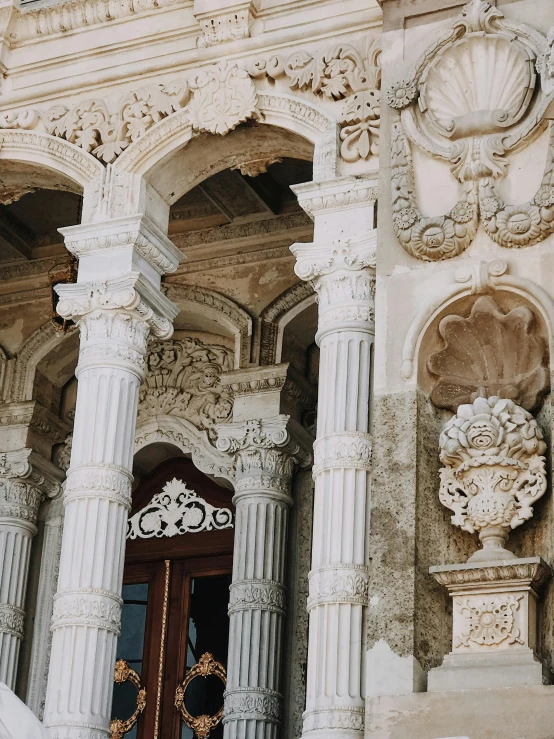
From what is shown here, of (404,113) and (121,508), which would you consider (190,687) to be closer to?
(121,508)

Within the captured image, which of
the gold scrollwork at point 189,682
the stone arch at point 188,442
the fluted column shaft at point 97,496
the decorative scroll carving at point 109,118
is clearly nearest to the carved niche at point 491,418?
the fluted column shaft at point 97,496

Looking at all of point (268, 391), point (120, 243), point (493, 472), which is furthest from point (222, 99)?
point (493, 472)

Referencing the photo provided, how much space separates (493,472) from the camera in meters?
9.56

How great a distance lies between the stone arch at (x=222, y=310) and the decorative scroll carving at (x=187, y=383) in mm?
436

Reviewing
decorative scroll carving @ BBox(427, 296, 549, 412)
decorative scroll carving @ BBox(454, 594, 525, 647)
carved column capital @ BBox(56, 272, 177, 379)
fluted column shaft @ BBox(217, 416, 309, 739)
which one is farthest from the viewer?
fluted column shaft @ BBox(217, 416, 309, 739)

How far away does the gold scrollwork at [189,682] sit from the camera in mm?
13265

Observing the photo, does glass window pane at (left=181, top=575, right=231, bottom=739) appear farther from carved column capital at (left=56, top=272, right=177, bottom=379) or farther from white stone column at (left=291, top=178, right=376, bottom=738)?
white stone column at (left=291, top=178, right=376, bottom=738)

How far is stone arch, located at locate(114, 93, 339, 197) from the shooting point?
36.6 ft

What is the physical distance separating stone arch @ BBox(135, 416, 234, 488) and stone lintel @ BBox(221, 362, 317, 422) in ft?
1.79

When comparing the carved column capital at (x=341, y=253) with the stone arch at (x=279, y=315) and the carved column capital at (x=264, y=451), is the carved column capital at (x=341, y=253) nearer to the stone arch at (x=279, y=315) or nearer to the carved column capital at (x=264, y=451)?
the carved column capital at (x=264, y=451)

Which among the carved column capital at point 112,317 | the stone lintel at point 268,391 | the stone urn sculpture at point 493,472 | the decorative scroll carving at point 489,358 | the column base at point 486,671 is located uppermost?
the stone lintel at point 268,391

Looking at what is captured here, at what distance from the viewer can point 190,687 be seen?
532 inches

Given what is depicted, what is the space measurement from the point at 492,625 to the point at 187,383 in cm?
585

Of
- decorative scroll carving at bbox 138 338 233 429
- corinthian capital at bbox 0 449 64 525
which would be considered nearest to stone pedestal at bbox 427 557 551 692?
decorative scroll carving at bbox 138 338 233 429
